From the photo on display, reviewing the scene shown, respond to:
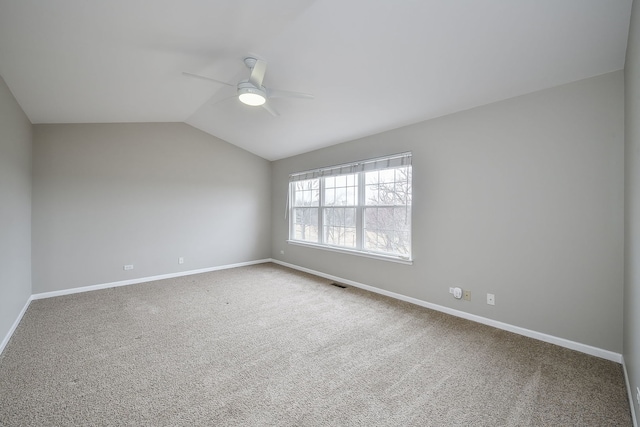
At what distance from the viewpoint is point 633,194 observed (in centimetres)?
174

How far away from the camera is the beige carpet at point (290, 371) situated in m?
1.65

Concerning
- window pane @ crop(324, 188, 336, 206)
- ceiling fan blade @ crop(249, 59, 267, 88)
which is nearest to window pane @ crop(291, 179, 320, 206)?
window pane @ crop(324, 188, 336, 206)

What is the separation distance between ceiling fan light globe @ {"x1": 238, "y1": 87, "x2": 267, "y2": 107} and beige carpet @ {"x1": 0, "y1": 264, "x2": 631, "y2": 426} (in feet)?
7.75

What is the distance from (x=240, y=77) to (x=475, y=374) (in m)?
3.70

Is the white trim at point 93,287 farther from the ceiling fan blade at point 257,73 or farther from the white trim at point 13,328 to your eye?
the ceiling fan blade at point 257,73

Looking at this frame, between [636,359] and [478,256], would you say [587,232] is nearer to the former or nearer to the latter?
[478,256]

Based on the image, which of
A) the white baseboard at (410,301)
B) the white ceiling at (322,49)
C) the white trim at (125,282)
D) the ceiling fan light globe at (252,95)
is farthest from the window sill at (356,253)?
the ceiling fan light globe at (252,95)

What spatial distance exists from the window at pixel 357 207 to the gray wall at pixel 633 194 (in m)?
1.93

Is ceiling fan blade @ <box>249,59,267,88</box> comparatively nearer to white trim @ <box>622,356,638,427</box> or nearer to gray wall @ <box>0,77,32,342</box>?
gray wall @ <box>0,77,32,342</box>

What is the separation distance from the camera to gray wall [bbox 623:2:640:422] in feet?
5.10

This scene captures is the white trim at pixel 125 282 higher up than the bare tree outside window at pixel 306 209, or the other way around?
the bare tree outside window at pixel 306 209

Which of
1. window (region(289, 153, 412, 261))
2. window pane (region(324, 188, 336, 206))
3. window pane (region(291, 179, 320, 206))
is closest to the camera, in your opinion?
window (region(289, 153, 412, 261))

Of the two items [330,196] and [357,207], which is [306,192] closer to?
[330,196]

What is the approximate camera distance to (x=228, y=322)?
3.02m
